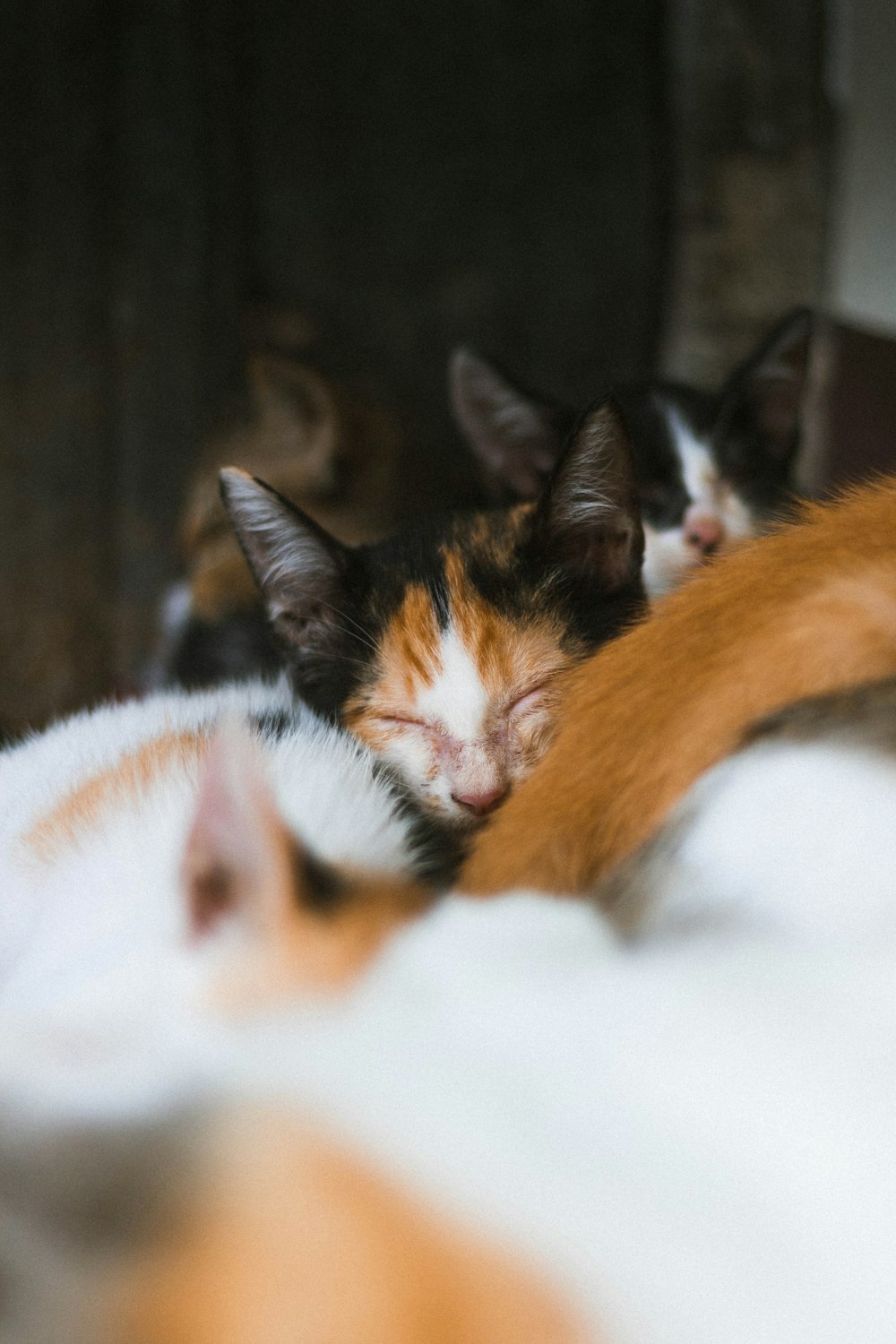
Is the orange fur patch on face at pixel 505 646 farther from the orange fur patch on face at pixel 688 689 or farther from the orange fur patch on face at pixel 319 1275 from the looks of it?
the orange fur patch on face at pixel 319 1275

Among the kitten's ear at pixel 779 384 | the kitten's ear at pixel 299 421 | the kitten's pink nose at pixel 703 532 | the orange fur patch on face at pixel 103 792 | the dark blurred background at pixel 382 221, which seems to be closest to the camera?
the orange fur patch on face at pixel 103 792

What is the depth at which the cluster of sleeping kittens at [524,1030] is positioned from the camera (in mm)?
333

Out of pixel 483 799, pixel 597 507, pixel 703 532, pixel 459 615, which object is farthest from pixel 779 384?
pixel 483 799

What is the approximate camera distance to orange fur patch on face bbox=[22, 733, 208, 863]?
58 centimetres

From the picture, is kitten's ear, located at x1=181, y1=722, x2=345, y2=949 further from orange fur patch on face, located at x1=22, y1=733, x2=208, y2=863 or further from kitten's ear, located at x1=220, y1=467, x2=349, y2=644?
kitten's ear, located at x1=220, y1=467, x2=349, y2=644

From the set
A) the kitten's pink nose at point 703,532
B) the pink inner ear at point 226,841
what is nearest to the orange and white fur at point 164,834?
the pink inner ear at point 226,841

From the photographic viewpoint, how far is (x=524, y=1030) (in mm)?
378

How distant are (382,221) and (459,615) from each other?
51.8 inches

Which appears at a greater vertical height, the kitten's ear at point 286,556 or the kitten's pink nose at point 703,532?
the kitten's ear at point 286,556

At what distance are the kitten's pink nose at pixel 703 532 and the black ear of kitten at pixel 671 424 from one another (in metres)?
0.02

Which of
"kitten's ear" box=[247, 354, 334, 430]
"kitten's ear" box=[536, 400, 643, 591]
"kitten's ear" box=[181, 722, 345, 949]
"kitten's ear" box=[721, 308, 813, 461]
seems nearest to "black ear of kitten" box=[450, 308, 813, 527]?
A: "kitten's ear" box=[721, 308, 813, 461]

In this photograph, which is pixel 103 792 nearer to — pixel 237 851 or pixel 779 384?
pixel 237 851

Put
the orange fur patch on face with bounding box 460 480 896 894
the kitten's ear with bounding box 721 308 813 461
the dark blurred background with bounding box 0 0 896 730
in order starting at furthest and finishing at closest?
the dark blurred background with bounding box 0 0 896 730, the kitten's ear with bounding box 721 308 813 461, the orange fur patch on face with bounding box 460 480 896 894

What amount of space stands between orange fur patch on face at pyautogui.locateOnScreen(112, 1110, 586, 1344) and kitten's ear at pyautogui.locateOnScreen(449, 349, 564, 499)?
2.60 feet
